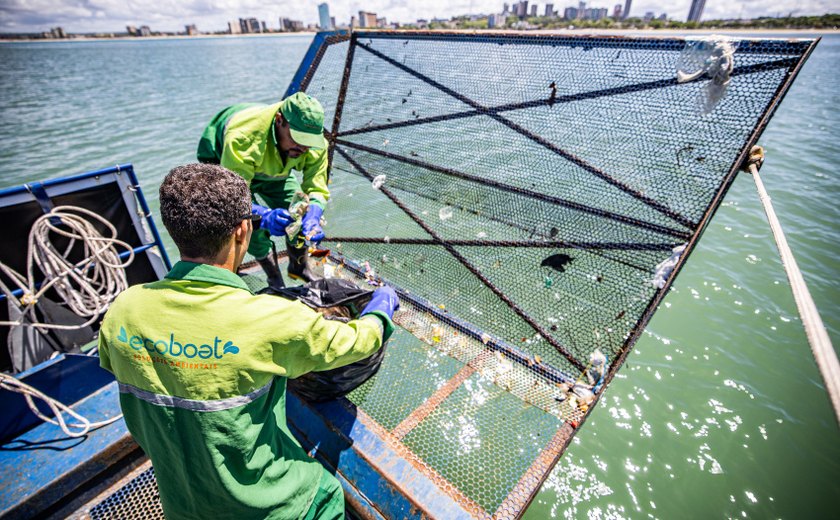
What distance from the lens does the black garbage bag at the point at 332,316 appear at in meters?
2.36

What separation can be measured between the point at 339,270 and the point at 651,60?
11.2 ft

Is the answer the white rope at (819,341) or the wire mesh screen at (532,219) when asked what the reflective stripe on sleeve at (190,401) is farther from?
the white rope at (819,341)

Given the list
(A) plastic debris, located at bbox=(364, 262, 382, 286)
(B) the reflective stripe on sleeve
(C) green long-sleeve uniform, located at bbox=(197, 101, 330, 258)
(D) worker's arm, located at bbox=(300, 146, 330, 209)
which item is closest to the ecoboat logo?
(B) the reflective stripe on sleeve

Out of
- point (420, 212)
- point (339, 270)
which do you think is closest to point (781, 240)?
point (339, 270)

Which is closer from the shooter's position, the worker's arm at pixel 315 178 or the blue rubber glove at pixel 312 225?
the blue rubber glove at pixel 312 225

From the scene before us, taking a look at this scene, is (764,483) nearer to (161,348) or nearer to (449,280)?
(449,280)

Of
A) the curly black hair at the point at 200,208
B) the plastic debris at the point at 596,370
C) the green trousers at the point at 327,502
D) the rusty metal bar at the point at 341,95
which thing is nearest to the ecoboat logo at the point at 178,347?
the curly black hair at the point at 200,208

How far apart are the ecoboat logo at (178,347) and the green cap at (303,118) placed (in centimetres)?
189

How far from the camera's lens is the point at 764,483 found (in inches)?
114

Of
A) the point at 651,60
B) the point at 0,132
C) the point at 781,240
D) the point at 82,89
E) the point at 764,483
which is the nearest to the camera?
the point at 781,240

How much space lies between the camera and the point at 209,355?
1130 millimetres

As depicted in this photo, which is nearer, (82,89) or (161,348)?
(161,348)

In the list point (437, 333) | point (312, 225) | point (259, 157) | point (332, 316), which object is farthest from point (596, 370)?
point (259, 157)

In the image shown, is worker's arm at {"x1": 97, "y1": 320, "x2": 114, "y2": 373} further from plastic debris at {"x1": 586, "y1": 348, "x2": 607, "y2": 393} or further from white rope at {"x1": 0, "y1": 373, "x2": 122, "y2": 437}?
plastic debris at {"x1": 586, "y1": 348, "x2": 607, "y2": 393}
